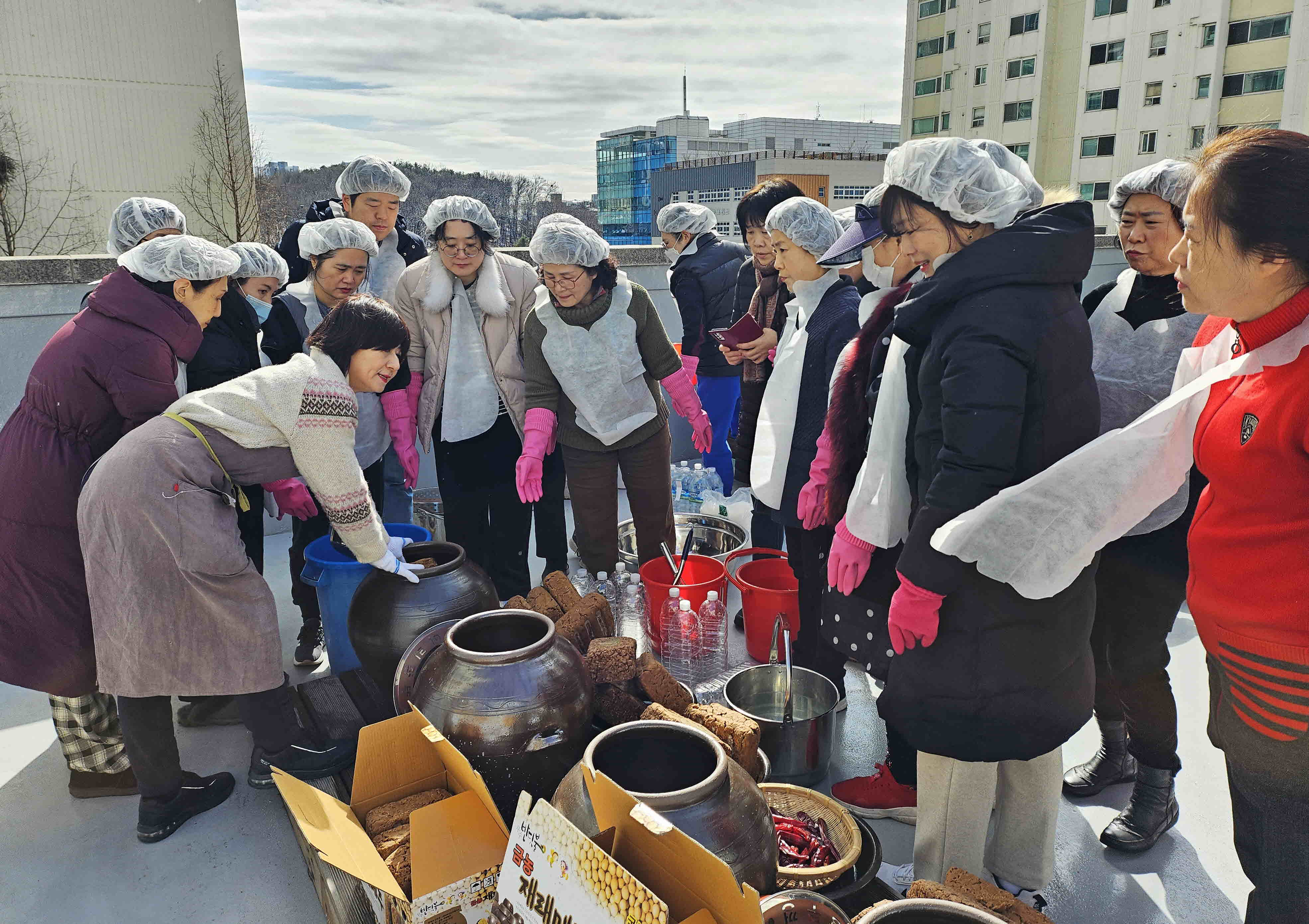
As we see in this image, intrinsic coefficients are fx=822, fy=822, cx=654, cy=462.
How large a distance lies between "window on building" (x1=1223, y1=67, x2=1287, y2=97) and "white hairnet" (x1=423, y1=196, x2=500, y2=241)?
27.6m

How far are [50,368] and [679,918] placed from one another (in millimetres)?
2291

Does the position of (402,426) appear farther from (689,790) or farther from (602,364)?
(689,790)

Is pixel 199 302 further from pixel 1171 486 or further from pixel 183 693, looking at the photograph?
pixel 1171 486

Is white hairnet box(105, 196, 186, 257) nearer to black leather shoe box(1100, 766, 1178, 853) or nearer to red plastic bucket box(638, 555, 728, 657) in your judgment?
red plastic bucket box(638, 555, 728, 657)

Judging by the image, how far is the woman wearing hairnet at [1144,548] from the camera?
220 centimetres

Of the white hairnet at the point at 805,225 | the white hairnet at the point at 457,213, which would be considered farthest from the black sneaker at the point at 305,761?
the white hairnet at the point at 805,225

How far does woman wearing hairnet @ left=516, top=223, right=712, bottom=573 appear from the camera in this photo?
3.34 meters

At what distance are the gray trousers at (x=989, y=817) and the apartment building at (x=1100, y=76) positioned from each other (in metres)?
22.4

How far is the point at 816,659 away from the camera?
2.93 m

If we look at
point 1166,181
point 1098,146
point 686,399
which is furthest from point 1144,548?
point 1098,146

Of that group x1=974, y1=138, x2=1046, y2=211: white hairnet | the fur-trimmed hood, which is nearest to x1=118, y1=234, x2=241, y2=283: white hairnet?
the fur-trimmed hood

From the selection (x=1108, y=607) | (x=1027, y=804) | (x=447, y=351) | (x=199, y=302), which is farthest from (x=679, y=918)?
(x=447, y=351)

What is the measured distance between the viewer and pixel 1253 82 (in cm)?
2341

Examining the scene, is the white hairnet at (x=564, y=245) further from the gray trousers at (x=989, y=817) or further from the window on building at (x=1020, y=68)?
the window on building at (x=1020, y=68)
